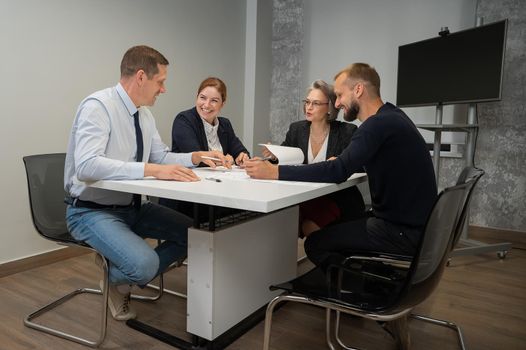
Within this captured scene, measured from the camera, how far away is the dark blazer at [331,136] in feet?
7.62

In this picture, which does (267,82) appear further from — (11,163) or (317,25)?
(11,163)

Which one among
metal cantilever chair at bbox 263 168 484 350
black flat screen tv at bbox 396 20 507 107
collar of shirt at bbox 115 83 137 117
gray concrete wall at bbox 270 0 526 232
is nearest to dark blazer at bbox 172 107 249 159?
collar of shirt at bbox 115 83 137 117

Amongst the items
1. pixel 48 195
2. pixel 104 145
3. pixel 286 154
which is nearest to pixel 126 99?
pixel 104 145

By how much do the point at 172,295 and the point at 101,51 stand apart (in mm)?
1761

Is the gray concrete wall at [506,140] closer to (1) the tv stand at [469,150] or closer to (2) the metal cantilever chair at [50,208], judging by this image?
(1) the tv stand at [469,150]

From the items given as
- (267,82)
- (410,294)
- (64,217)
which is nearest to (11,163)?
(64,217)

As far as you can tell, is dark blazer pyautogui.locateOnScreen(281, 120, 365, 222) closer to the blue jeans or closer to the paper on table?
the paper on table

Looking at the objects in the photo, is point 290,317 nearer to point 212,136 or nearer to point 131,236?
point 131,236

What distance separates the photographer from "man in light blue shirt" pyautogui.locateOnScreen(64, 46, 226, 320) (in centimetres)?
152

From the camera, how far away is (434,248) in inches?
42.5

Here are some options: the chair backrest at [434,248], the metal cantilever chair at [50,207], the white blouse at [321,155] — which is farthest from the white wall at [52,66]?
Result: the chair backrest at [434,248]

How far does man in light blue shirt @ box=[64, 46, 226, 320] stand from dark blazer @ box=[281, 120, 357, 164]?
90 cm

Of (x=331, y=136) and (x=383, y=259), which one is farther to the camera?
(x=331, y=136)

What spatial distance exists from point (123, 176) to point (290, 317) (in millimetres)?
1073
